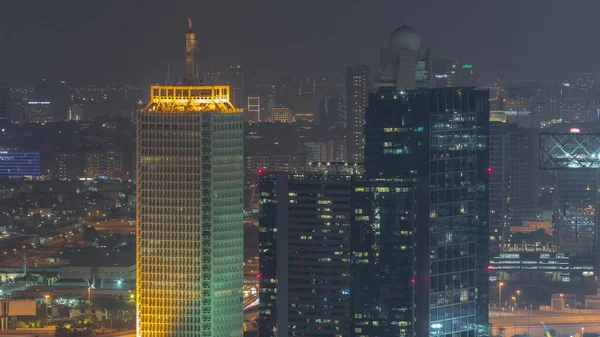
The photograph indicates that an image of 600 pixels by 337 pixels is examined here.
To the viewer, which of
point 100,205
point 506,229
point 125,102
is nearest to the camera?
point 506,229

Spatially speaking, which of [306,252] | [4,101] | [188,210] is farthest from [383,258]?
[4,101]

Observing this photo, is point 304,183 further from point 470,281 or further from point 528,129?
point 528,129

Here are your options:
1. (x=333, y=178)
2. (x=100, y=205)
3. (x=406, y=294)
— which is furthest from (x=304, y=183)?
(x=100, y=205)

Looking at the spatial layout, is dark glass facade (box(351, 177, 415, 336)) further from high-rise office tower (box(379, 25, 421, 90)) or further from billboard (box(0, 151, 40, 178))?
billboard (box(0, 151, 40, 178))

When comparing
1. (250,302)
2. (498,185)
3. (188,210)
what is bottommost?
(250,302)

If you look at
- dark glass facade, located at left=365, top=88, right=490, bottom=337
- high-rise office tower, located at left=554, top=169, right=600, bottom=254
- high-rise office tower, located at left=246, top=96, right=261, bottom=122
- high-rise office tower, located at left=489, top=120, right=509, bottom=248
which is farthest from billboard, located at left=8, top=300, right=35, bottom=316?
high-rise office tower, located at left=246, top=96, right=261, bottom=122

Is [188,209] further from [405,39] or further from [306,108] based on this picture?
[306,108]

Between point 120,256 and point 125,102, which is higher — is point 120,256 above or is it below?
→ below

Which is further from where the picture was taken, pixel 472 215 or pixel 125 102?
pixel 125 102
